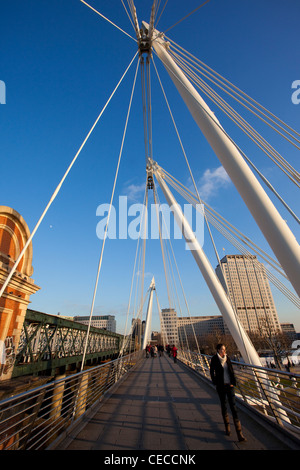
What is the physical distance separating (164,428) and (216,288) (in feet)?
20.2

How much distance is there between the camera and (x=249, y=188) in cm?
467

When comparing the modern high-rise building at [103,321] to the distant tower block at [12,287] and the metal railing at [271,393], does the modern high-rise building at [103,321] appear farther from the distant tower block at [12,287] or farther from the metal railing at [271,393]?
the metal railing at [271,393]

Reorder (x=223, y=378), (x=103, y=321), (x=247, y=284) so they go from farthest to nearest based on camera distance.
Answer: (x=103, y=321) → (x=247, y=284) → (x=223, y=378)

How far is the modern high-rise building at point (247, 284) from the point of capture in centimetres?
959

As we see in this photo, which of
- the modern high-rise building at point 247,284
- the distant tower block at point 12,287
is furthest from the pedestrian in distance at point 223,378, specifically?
the distant tower block at point 12,287

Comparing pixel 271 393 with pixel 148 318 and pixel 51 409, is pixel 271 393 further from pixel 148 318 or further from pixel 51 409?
pixel 148 318

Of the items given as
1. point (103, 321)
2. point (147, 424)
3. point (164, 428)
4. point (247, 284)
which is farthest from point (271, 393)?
point (103, 321)

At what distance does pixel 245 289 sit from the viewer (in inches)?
2997

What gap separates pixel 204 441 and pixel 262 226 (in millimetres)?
3745

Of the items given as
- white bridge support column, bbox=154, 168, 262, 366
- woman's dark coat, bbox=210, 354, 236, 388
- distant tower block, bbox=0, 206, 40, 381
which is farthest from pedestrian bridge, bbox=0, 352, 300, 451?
distant tower block, bbox=0, 206, 40, 381

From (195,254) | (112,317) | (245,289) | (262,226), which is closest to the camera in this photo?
(262,226)

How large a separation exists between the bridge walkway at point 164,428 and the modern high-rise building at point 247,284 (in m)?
2.58

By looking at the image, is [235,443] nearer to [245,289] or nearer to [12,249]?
[12,249]
